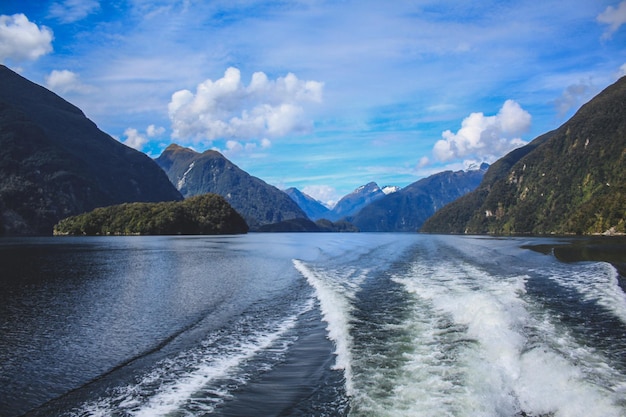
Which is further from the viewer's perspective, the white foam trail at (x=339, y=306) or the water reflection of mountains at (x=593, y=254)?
the water reflection of mountains at (x=593, y=254)

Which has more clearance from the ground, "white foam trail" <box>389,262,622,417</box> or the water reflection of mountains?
the water reflection of mountains

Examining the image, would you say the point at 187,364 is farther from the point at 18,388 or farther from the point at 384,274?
the point at 384,274

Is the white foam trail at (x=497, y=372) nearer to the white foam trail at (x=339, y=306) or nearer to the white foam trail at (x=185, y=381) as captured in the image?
the white foam trail at (x=339, y=306)

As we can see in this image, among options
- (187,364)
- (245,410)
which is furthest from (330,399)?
(187,364)

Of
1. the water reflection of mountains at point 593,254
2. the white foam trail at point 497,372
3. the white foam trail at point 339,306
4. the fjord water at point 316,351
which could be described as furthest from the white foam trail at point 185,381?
the water reflection of mountains at point 593,254

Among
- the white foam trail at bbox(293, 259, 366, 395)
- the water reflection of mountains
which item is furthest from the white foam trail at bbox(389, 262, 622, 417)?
the water reflection of mountains

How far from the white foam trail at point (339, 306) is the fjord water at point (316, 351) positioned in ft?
0.39

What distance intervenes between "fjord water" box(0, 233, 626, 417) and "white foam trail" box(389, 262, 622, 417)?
53 millimetres

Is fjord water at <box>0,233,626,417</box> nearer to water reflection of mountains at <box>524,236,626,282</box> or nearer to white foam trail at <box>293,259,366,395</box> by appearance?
white foam trail at <box>293,259,366,395</box>

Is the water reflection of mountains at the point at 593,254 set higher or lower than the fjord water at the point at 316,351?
higher

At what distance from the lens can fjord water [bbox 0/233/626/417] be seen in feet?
33.2

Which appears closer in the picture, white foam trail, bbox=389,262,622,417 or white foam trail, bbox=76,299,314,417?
white foam trail, bbox=389,262,622,417

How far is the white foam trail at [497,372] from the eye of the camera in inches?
379

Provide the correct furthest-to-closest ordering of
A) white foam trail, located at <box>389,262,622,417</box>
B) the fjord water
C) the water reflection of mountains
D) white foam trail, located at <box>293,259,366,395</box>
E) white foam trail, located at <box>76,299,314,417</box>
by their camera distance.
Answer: the water reflection of mountains, white foam trail, located at <box>293,259,366,395</box>, the fjord water, white foam trail, located at <box>76,299,314,417</box>, white foam trail, located at <box>389,262,622,417</box>
